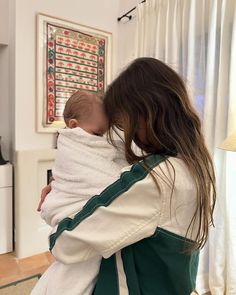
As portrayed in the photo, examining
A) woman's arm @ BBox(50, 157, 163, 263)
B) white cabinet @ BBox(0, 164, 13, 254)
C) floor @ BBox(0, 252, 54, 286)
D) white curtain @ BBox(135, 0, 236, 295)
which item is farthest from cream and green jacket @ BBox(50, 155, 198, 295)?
white cabinet @ BBox(0, 164, 13, 254)

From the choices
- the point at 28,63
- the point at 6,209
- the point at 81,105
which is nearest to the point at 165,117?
the point at 81,105

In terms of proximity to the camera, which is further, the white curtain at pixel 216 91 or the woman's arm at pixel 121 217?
the white curtain at pixel 216 91

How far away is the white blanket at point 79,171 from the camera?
0.73 m

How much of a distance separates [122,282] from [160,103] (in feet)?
1.50

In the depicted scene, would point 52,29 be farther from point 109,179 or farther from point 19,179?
point 109,179

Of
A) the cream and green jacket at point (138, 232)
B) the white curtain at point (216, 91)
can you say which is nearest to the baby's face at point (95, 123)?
the cream and green jacket at point (138, 232)

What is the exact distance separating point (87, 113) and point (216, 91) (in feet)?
3.86

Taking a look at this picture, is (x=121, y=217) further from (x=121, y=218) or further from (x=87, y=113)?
(x=87, y=113)

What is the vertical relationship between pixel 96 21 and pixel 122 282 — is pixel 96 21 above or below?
above

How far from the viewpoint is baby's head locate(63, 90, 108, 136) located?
88 cm

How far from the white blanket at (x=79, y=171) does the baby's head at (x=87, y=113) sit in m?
0.06

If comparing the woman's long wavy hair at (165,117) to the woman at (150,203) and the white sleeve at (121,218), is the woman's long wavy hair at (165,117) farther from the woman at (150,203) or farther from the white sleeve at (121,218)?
the white sleeve at (121,218)

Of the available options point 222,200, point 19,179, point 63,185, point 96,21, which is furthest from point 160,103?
point 96,21

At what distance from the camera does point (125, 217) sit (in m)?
0.60
